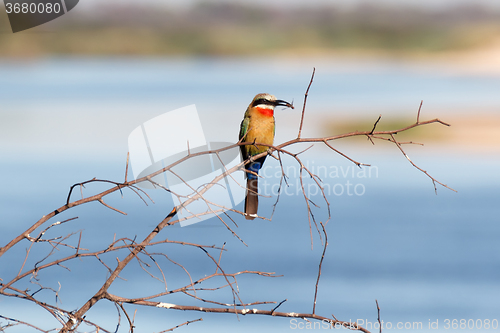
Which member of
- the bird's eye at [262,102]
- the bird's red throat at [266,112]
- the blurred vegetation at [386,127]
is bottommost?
the blurred vegetation at [386,127]

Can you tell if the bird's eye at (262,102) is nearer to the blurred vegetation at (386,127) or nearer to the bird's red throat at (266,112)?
the bird's red throat at (266,112)

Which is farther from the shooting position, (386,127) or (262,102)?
(386,127)

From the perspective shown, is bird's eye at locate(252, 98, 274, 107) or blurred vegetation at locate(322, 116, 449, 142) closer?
bird's eye at locate(252, 98, 274, 107)

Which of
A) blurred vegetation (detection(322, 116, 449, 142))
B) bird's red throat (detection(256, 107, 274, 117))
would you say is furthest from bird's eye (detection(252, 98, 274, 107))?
blurred vegetation (detection(322, 116, 449, 142))

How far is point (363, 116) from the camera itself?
70.5 ft

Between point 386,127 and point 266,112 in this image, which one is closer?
point 266,112

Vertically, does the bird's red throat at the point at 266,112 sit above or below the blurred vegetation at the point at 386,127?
above

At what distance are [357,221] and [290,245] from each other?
2.12 meters

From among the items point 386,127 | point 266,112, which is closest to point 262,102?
point 266,112

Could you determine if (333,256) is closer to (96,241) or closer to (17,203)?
(96,241)

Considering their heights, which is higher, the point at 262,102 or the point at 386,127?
the point at 262,102

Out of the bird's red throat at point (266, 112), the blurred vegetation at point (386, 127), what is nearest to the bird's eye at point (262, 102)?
the bird's red throat at point (266, 112)

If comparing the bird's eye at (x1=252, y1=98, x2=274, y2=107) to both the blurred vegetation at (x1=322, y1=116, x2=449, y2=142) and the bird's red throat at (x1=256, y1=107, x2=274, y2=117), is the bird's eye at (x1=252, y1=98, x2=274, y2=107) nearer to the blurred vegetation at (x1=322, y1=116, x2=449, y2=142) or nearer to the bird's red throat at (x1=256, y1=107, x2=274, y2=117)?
the bird's red throat at (x1=256, y1=107, x2=274, y2=117)

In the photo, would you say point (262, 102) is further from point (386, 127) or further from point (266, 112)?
point (386, 127)
